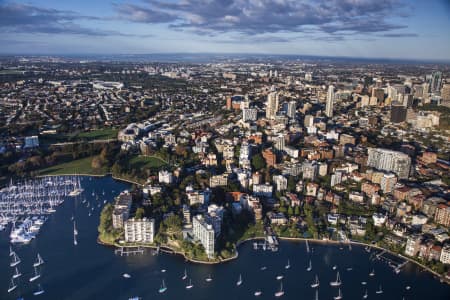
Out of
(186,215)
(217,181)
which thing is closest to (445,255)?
(186,215)

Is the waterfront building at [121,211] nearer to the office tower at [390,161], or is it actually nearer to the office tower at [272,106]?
the office tower at [390,161]

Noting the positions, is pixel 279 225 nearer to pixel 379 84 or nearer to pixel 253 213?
pixel 253 213

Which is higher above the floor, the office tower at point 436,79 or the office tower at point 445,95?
the office tower at point 436,79

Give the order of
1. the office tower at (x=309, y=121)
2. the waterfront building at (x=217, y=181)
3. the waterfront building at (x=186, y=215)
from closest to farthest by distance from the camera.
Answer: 1. the waterfront building at (x=186, y=215)
2. the waterfront building at (x=217, y=181)
3. the office tower at (x=309, y=121)

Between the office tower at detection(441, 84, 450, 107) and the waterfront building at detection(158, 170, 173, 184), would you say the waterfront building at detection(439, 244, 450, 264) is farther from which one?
the waterfront building at detection(158, 170, 173, 184)

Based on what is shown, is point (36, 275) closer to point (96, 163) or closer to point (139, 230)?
point (139, 230)

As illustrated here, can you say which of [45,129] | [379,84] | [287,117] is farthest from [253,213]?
[379,84]

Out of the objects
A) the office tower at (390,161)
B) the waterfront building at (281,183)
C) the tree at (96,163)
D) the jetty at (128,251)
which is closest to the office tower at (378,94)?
the office tower at (390,161)
